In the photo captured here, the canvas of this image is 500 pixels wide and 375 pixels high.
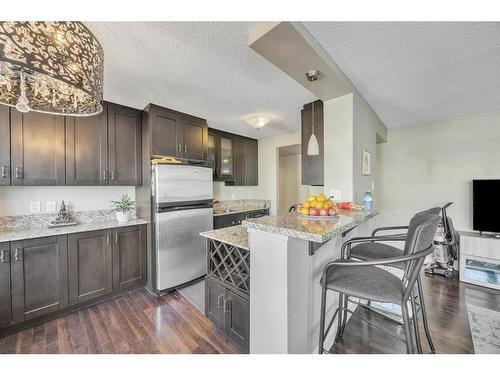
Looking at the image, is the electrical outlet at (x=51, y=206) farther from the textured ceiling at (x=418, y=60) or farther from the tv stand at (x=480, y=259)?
the tv stand at (x=480, y=259)

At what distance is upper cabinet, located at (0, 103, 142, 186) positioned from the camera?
195 cm

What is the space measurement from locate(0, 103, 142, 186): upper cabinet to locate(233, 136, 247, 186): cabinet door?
1.80m

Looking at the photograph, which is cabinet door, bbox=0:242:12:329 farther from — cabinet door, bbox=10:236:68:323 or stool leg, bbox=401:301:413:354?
stool leg, bbox=401:301:413:354

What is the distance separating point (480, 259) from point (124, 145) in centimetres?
471

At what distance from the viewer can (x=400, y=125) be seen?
3391 millimetres

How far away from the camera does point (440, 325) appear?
6.10 feet

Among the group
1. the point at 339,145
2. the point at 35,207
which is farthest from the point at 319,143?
the point at 35,207

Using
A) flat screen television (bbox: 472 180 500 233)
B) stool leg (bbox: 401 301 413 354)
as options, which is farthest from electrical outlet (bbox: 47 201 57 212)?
flat screen television (bbox: 472 180 500 233)

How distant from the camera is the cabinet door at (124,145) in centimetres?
252

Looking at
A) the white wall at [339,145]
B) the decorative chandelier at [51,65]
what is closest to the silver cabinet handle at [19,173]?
the decorative chandelier at [51,65]
